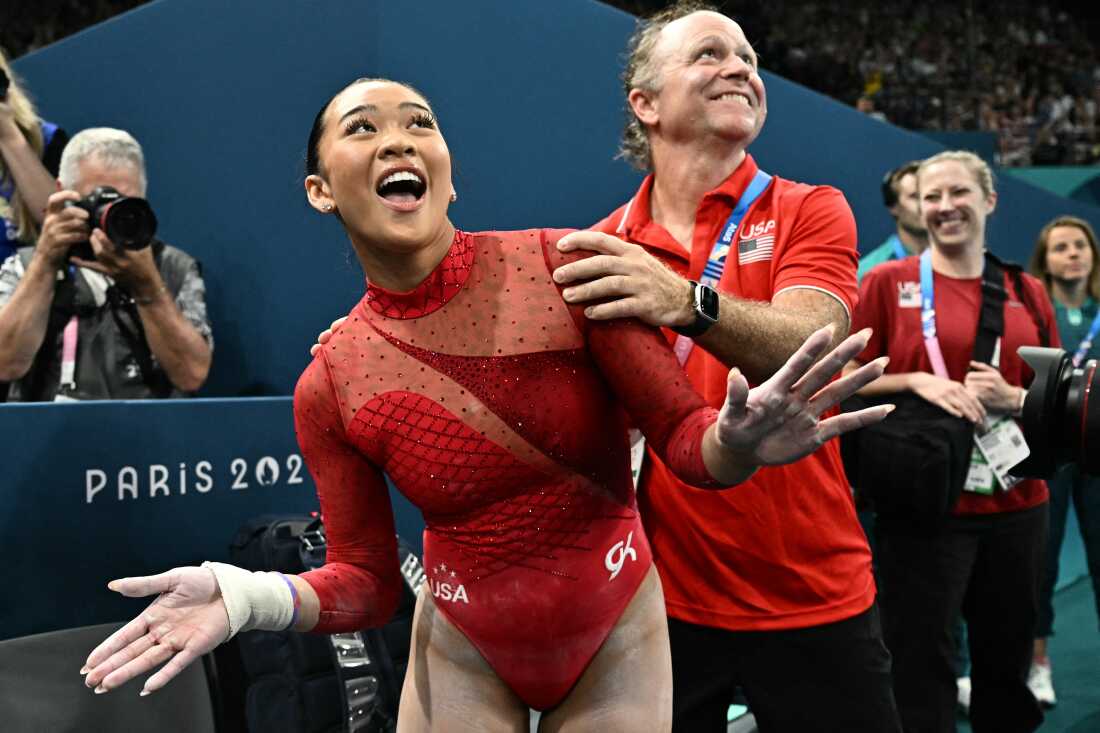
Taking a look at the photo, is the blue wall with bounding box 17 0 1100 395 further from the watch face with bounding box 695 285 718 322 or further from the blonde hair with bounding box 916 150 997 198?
the watch face with bounding box 695 285 718 322

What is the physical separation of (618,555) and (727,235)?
78cm

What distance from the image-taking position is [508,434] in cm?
166

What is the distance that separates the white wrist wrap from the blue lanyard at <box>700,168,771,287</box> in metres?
1.01

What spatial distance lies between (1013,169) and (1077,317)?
769cm

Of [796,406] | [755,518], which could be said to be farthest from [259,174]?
[796,406]

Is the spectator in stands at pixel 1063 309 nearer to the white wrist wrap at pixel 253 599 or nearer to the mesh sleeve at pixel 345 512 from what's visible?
the mesh sleeve at pixel 345 512

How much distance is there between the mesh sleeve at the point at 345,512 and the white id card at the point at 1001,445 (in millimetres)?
2184

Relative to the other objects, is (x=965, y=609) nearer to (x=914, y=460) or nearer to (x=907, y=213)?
(x=914, y=460)

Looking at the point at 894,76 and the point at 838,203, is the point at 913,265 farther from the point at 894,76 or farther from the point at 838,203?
the point at 894,76

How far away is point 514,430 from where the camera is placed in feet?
5.45

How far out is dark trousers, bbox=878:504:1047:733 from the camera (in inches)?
130

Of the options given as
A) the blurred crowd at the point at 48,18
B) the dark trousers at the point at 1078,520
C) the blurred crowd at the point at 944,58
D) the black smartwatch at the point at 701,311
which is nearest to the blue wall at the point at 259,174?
the black smartwatch at the point at 701,311

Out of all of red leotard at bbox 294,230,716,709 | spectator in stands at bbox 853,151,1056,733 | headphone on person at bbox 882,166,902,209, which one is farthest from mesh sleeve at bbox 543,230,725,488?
headphone on person at bbox 882,166,902,209

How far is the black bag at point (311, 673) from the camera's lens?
2736mm
